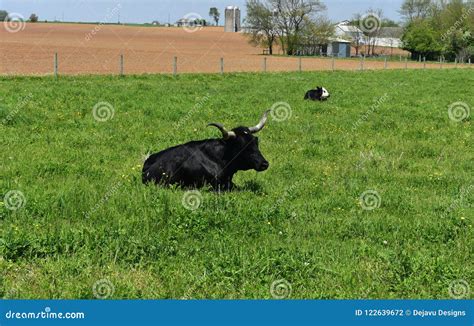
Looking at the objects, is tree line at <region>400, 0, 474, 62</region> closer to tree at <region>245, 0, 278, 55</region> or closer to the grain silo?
tree at <region>245, 0, 278, 55</region>

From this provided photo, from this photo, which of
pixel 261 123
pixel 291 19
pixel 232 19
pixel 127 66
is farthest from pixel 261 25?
pixel 261 123

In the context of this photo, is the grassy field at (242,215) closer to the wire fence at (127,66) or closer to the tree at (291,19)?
the wire fence at (127,66)

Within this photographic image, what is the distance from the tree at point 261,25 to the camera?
92719mm

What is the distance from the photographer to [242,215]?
7238 millimetres

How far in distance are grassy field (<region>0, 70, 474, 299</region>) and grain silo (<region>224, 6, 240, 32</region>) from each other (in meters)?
158

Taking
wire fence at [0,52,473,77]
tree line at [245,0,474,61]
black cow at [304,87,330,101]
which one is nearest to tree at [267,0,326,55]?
tree line at [245,0,474,61]

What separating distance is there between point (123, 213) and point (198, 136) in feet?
18.5

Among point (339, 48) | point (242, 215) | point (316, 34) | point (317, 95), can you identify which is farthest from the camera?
point (339, 48)

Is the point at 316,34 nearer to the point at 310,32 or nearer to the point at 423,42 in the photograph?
the point at 310,32

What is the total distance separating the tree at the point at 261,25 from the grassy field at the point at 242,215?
8113cm

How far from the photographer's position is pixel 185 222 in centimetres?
A: 684

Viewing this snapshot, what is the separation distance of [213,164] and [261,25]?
89.1 meters

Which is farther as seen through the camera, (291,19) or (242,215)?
(291,19)

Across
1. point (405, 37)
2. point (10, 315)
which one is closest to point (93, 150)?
point (10, 315)
